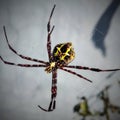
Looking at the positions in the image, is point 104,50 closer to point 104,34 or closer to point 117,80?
point 104,34

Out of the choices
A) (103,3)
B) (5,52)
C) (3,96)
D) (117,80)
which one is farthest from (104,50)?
(3,96)

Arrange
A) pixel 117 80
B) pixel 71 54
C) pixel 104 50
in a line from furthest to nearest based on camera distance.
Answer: pixel 117 80 → pixel 104 50 → pixel 71 54

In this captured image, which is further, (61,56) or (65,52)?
(61,56)

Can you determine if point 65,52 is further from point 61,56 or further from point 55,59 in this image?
point 55,59

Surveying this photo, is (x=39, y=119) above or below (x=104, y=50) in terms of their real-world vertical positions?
below

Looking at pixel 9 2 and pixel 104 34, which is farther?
pixel 104 34

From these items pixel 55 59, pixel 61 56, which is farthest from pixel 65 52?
pixel 55 59

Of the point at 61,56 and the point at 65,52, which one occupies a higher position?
the point at 65,52

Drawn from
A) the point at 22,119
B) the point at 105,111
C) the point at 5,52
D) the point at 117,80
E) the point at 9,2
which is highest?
the point at 9,2
